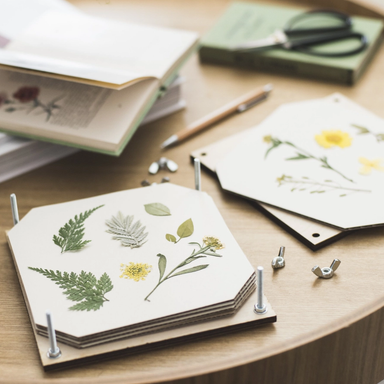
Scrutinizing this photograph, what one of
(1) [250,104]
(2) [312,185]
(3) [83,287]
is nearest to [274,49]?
(1) [250,104]

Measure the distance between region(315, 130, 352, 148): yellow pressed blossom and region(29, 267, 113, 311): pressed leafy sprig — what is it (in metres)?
0.39

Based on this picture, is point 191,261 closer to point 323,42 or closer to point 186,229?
point 186,229

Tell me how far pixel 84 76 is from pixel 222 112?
256 millimetres

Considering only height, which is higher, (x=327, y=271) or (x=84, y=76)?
(x=84, y=76)

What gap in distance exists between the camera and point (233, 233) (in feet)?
2.20

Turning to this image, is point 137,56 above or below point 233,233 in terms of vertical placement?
above

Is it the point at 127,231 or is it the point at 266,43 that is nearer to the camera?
the point at 127,231

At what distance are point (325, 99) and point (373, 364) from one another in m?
0.45

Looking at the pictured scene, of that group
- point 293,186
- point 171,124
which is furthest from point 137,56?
point 293,186

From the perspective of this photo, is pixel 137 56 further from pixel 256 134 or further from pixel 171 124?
pixel 256 134

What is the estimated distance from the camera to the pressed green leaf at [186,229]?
2.04ft

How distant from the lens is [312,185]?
707 millimetres

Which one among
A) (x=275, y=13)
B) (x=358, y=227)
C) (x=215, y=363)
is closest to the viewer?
(x=215, y=363)

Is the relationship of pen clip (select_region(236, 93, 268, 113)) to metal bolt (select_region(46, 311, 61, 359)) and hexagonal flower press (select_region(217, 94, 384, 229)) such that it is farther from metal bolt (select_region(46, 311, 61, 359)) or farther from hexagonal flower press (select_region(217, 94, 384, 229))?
metal bolt (select_region(46, 311, 61, 359))
